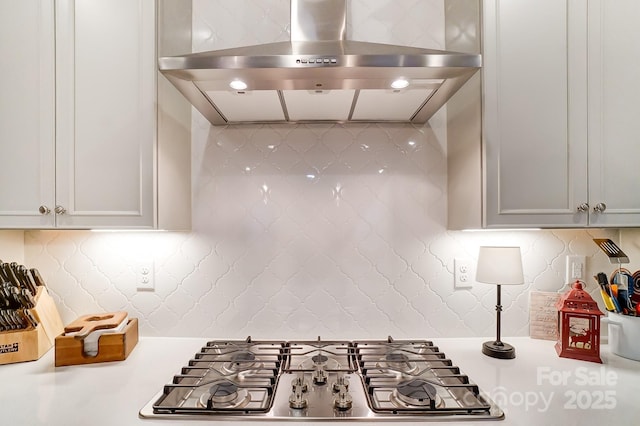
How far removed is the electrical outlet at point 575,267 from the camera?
59.4 inches

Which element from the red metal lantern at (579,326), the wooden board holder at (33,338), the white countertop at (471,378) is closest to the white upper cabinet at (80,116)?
the wooden board holder at (33,338)

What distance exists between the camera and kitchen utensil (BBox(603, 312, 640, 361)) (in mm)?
1295

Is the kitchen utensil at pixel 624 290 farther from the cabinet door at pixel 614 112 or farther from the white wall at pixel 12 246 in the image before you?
the white wall at pixel 12 246

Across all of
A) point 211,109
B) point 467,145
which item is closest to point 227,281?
point 211,109

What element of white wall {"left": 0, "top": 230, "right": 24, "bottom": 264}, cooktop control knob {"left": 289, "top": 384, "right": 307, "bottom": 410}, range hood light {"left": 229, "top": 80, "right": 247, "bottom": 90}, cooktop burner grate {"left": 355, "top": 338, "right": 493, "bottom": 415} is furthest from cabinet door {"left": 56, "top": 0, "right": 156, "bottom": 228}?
cooktop burner grate {"left": 355, "top": 338, "right": 493, "bottom": 415}

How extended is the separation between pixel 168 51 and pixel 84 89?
1.07ft

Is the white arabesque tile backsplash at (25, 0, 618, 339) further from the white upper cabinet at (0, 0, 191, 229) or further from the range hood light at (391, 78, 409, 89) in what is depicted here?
the range hood light at (391, 78, 409, 89)

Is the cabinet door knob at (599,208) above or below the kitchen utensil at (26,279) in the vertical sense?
above

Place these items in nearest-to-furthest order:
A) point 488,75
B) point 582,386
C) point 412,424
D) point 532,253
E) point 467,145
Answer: point 412,424 → point 582,386 → point 488,75 → point 467,145 → point 532,253

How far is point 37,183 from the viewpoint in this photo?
4.05 ft

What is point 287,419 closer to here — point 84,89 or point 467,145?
point 467,145

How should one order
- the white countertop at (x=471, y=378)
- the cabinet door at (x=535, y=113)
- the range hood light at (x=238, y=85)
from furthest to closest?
the cabinet door at (x=535, y=113) < the range hood light at (x=238, y=85) < the white countertop at (x=471, y=378)

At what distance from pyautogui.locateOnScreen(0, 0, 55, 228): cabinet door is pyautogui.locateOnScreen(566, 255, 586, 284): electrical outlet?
208 cm

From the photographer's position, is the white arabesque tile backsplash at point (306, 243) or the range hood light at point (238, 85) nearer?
the range hood light at point (238, 85)
